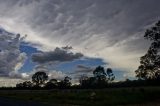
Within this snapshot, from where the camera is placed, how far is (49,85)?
169500 mm

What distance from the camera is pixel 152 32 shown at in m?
57.6

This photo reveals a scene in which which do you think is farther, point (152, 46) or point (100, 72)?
point (100, 72)

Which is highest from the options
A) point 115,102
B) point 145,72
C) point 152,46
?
point 152,46

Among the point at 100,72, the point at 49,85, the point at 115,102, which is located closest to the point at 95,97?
the point at 115,102

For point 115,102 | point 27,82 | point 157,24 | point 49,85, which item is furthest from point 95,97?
point 27,82

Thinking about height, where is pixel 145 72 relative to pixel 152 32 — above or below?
below

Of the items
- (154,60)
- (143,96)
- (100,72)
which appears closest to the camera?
(143,96)

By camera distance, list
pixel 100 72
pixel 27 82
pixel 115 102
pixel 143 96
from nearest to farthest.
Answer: pixel 115 102, pixel 143 96, pixel 100 72, pixel 27 82

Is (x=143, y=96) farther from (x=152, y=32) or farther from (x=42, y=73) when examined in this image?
(x=42, y=73)

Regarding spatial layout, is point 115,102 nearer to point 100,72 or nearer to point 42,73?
point 100,72

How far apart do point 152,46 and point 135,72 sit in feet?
18.8

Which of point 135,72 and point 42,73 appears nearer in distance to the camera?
point 135,72

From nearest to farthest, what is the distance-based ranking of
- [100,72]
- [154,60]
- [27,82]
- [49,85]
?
1. [154,60]
2. [100,72]
3. [49,85]
4. [27,82]

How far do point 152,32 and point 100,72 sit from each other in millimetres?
97003
